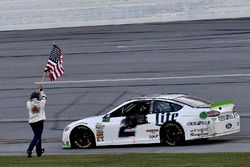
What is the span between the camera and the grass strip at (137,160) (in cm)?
1522

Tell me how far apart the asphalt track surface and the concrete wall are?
0.75 metres

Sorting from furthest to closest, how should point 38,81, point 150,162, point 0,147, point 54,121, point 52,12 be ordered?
point 52,12
point 38,81
point 54,121
point 0,147
point 150,162

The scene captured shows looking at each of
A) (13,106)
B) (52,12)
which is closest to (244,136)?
(13,106)

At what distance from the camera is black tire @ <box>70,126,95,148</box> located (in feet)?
65.0

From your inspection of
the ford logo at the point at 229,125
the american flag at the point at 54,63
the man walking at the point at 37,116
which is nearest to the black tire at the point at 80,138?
the american flag at the point at 54,63

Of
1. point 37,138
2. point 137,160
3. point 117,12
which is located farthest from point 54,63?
point 117,12

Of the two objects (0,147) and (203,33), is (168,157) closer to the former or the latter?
(0,147)

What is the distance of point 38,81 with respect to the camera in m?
27.5

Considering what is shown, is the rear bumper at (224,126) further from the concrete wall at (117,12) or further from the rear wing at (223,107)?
→ the concrete wall at (117,12)

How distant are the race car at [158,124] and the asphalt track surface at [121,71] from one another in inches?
10.8

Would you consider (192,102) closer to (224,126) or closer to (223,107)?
(223,107)

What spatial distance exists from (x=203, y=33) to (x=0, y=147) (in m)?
13.5

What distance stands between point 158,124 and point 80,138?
198 centimetres

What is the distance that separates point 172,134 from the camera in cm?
1889
